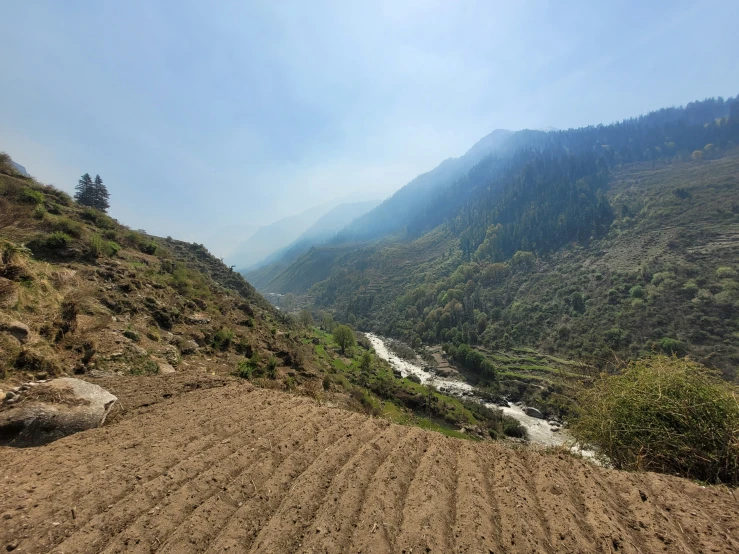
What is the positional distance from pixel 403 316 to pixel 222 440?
108936mm

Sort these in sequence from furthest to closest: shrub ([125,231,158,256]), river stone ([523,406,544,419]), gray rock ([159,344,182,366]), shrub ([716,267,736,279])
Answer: shrub ([716,267,736,279])
river stone ([523,406,544,419])
shrub ([125,231,158,256])
gray rock ([159,344,182,366])

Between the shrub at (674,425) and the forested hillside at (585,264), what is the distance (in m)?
13.0

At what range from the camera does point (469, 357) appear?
69.5 metres

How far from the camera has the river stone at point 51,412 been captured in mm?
5453

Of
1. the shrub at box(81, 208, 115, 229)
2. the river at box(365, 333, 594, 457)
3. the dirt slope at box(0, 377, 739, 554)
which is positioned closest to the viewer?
the dirt slope at box(0, 377, 739, 554)

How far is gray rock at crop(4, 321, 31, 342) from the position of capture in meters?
7.89

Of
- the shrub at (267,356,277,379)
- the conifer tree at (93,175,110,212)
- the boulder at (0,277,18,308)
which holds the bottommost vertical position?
the shrub at (267,356,277,379)

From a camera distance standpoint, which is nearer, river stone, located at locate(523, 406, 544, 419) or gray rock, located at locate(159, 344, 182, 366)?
gray rock, located at locate(159, 344, 182, 366)

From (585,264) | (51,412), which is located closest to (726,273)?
(585,264)

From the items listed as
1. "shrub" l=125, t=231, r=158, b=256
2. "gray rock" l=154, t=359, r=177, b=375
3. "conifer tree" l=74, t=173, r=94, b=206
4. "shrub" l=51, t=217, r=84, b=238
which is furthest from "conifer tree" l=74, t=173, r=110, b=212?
"gray rock" l=154, t=359, r=177, b=375

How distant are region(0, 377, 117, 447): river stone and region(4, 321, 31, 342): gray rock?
2770 millimetres

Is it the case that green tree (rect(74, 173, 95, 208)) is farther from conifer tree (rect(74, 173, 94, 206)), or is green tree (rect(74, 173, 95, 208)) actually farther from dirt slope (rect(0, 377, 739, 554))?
dirt slope (rect(0, 377, 739, 554))

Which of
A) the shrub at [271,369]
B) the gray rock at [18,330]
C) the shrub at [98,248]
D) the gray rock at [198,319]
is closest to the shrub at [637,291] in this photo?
the shrub at [271,369]

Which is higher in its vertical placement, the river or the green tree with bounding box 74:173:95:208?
the green tree with bounding box 74:173:95:208
